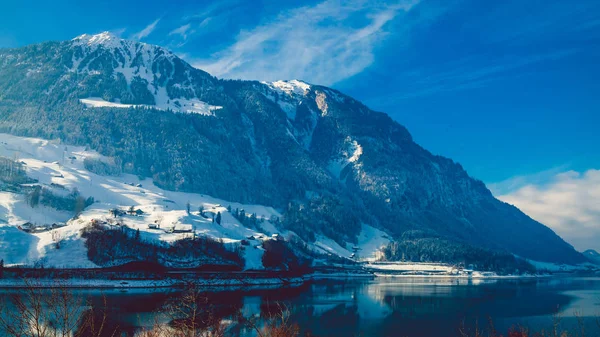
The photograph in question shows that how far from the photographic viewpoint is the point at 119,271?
17138 cm

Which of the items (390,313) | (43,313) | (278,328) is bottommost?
(390,313)

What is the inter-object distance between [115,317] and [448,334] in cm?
5547

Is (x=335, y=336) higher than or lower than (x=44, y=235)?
lower

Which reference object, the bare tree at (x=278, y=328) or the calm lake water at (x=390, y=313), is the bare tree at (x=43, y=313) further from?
the calm lake water at (x=390, y=313)

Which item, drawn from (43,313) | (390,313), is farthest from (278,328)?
(390,313)

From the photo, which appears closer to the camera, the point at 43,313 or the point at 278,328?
the point at 278,328

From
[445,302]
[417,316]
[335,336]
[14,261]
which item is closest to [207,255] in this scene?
[14,261]

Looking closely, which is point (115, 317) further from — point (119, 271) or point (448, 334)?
point (119, 271)

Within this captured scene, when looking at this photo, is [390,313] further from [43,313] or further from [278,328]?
[43,313]

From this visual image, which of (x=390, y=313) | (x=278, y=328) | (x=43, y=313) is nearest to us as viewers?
(x=278, y=328)

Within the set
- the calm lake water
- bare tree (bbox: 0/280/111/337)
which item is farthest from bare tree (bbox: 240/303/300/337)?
the calm lake water

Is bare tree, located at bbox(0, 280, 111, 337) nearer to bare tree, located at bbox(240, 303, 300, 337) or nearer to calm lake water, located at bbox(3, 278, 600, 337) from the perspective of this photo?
bare tree, located at bbox(240, 303, 300, 337)

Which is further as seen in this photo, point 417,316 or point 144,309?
point 417,316

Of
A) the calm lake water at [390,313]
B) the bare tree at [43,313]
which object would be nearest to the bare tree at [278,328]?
the bare tree at [43,313]
